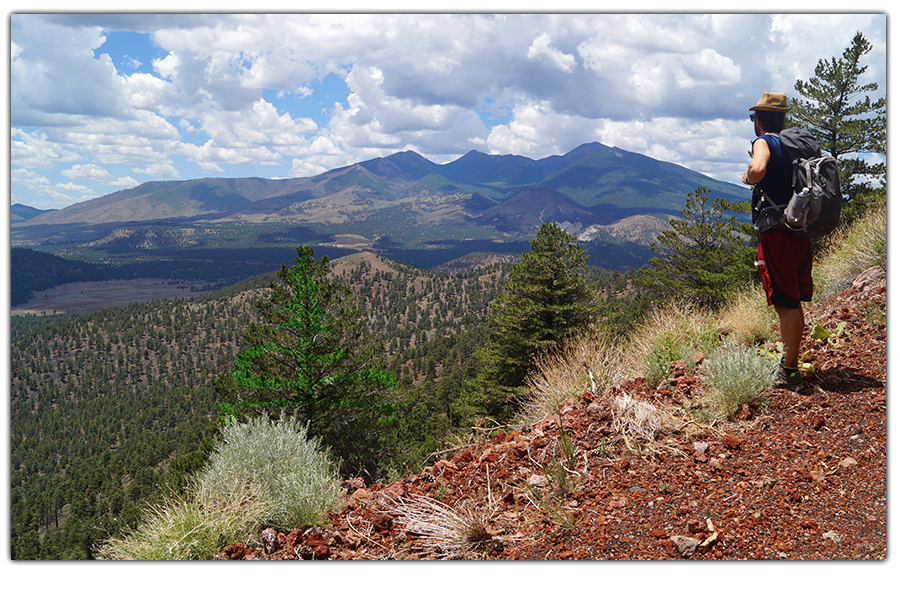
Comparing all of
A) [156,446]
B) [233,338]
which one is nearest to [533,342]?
[156,446]

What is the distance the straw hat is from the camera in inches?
138

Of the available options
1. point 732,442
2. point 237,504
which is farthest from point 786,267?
point 237,504

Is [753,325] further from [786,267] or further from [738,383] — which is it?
[738,383]

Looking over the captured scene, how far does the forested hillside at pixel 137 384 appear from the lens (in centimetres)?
8375

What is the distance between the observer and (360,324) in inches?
637

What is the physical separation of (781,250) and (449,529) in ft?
9.63

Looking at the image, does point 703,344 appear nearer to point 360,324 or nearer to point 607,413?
point 607,413

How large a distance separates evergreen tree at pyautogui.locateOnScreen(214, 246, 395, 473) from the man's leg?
10703 mm

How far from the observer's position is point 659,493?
285cm

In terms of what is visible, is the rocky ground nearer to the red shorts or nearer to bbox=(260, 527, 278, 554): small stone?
bbox=(260, 527, 278, 554): small stone

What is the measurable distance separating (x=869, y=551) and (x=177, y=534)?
12.1 feet

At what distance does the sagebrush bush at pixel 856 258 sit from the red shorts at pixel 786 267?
324 centimetres

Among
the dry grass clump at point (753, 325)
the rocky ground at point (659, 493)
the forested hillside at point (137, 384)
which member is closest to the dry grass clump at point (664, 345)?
the dry grass clump at point (753, 325)

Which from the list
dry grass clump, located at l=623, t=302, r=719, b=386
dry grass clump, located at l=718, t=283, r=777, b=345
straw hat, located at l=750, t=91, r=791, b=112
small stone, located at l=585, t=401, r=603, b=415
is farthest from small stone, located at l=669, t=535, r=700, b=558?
dry grass clump, located at l=718, t=283, r=777, b=345
